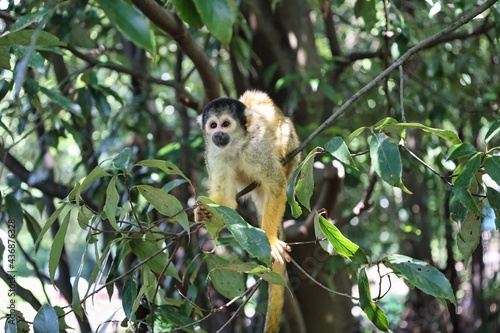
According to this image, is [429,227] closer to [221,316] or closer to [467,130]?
[467,130]

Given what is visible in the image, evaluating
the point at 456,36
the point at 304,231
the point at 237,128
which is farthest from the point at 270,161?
the point at 456,36

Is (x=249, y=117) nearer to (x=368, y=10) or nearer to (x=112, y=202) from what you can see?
(x=368, y=10)

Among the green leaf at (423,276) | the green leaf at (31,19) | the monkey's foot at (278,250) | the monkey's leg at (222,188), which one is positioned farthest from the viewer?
the monkey's leg at (222,188)

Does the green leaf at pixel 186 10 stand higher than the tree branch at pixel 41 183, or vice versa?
the tree branch at pixel 41 183

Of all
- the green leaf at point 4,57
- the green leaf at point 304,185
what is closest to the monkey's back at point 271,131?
the green leaf at point 304,185

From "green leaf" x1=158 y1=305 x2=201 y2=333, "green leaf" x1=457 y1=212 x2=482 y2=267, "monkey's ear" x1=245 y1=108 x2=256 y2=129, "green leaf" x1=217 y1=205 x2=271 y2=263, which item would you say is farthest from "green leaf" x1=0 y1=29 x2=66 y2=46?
"monkey's ear" x1=245 y1=108 x2=256 y2=129

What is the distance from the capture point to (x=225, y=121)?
3.00 m

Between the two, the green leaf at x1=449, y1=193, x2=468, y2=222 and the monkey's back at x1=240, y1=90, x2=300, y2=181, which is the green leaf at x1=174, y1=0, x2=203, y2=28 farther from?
the monkey's back at x1=240, y1=90, x2=300, y2=181

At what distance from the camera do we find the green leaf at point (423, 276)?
1.56 metres

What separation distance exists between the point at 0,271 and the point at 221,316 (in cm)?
247

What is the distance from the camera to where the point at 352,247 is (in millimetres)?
1710

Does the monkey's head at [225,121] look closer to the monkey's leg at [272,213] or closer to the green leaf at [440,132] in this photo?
the monkey's leg at [272,213]

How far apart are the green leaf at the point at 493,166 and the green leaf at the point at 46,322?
4.11 feet

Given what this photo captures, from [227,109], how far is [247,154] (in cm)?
24
